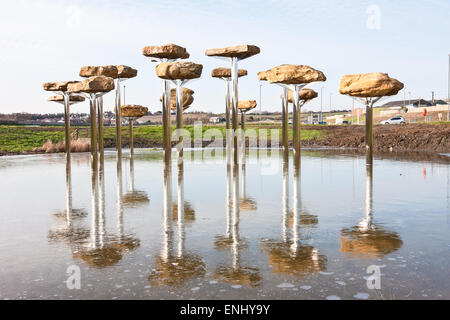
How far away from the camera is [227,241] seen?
6.55 m

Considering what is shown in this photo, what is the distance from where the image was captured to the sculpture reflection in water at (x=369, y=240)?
5.91 meters

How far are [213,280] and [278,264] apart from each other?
2.88ft

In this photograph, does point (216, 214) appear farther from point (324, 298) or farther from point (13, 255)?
point (324, 298)

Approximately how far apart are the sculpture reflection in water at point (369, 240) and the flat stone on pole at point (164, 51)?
1347 cm

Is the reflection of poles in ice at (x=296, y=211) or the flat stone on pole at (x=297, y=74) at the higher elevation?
the flat stone on pole at (x=297, y=74)

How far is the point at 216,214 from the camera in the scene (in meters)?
8.73

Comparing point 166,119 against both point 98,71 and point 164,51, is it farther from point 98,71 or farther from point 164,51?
point 98,71

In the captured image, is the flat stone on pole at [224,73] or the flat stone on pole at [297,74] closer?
the flat stone on pole at [297,74]

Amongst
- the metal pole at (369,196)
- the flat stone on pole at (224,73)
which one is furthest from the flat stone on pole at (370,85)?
the flat stone on pole at (224,73)

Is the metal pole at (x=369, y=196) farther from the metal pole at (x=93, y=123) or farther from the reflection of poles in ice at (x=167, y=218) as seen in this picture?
the metal pole at (x=93, y=123)

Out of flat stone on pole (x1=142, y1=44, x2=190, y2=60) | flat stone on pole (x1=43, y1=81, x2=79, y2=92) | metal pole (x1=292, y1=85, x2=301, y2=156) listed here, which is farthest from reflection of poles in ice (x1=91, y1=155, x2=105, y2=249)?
flat stone on pole (x1=43, y1=81, x2=79, y2=92)

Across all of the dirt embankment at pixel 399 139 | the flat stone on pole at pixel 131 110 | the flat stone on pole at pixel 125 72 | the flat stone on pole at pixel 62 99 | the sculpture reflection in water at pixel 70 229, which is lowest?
the sculpture reflection in water at pixel 70 229

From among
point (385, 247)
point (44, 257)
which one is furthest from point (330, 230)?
point (44, 257)

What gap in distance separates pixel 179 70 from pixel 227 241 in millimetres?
13336
